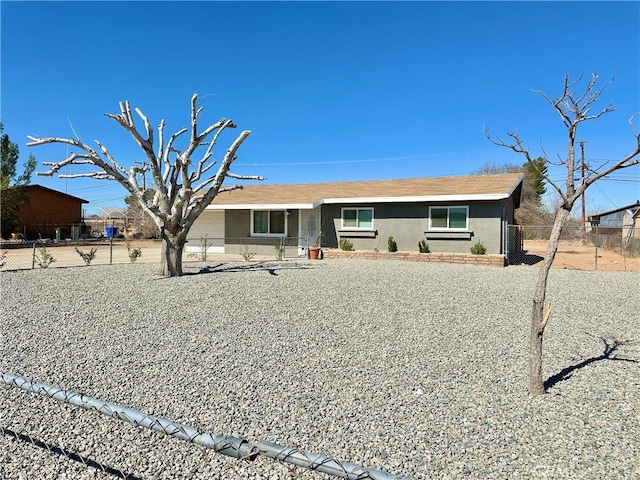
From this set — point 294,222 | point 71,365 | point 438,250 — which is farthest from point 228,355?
point 294,222

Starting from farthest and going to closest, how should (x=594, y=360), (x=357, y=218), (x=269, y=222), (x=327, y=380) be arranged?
(x=269, y=222), (x=357, y=218), (x=594, y=360), (x=327, y=380)

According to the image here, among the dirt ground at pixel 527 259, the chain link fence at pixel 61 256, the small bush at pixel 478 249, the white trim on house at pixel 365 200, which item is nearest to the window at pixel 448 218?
the white trim on house at pixel 365 200

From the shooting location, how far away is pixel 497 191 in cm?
1502

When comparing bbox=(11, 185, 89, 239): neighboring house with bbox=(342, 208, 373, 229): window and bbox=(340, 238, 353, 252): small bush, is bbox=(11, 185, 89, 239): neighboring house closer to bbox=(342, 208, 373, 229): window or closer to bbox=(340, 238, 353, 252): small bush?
bbox=(342, 208, 373, 229): window

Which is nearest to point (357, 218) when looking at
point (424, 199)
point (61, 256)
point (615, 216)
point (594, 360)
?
point (424, 199)

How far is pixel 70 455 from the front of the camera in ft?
9.19

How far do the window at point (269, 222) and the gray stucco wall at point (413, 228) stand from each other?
2.02m

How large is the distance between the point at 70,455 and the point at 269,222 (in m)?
16.4

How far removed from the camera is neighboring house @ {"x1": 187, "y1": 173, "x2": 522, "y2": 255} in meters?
15.4

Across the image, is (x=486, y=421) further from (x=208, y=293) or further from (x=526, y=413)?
(x=208, y=293)

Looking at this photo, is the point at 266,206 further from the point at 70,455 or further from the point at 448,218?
the point at 70,455

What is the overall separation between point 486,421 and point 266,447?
2265mm

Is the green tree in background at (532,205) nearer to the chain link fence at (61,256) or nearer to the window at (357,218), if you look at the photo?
→ the window at (357,218)

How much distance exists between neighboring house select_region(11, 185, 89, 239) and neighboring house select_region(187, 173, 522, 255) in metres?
17.6
